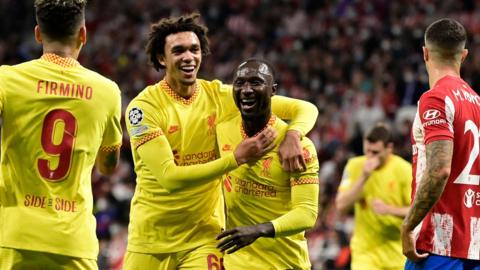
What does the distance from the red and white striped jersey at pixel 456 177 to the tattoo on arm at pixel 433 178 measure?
14 cm

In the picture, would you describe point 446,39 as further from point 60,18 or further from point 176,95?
point 60,18

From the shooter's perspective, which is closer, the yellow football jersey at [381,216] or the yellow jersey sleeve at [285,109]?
the yellow jersey sleeve at [285,109]

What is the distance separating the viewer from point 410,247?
611cm

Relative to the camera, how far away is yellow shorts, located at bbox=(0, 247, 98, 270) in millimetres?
5574

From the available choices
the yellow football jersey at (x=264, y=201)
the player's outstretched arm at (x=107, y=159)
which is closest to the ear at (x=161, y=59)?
the yellow football jersey at (x=264, y=201)

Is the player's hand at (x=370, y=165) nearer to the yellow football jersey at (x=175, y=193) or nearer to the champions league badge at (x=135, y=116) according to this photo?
the yellow football jersey at (x=175, y=193)

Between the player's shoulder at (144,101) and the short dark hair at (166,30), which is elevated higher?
the short dark hair at (166,30)

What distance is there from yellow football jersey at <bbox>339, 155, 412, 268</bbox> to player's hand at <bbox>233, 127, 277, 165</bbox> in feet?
13.9

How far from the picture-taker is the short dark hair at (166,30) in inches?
278

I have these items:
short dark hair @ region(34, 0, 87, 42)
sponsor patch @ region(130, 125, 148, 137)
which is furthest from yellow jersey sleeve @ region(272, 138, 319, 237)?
short dark hair @ region(34, 0, 87, 42)

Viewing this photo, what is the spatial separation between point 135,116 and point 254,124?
0.83 meters

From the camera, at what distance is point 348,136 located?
1798 cm

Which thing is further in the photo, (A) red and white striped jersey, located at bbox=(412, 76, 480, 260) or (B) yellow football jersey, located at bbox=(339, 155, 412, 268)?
(B) yellow football jersey, located at bbox=(339, 155, 412, 268)

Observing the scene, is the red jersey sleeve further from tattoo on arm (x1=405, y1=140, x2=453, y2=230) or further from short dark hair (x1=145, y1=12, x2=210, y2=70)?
short dark hair (x1=145, y1=12, x2=210, y2=70)
